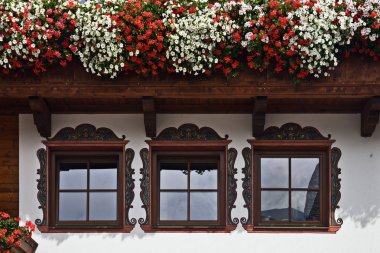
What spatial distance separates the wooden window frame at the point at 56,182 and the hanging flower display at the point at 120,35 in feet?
4.35

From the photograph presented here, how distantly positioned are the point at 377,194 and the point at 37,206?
4130 mm

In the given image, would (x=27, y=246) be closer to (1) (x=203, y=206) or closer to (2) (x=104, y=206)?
(2) (x=104, y=206)

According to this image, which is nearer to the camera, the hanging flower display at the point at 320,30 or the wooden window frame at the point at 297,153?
the hanging flower display at the point at 320,30

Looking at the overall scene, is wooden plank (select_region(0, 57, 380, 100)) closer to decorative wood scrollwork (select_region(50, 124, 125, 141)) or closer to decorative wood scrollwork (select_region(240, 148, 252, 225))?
decorative wood scrollwork (select_region(50, 124, 125, 141))

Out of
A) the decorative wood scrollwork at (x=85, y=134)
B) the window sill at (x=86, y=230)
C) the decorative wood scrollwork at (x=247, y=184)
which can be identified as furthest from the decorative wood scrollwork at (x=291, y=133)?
the window sill at (x=86, y=230)

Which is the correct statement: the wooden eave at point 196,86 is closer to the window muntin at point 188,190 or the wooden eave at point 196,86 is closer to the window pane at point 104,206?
the window muntin at point 188,190

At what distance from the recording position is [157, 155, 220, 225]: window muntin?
10227mm

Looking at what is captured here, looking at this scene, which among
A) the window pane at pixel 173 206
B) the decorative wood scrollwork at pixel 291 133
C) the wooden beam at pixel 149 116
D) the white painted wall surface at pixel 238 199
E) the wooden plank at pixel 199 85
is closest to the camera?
the wooden plank at pixel 199 85

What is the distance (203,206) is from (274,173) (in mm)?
969

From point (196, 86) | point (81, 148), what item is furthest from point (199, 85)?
point (81, 148)

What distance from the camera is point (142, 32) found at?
29.6 feet

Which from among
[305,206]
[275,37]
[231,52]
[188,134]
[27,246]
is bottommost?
[27,246]

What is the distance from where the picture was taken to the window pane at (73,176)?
33.8ft

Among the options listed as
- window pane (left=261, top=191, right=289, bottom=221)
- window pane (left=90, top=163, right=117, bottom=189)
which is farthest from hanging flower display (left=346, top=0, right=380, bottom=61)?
window pane (left=90, top=163, right=117, bottom=189)
